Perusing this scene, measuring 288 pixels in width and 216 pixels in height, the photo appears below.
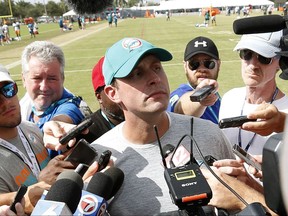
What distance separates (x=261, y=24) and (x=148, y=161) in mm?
1201

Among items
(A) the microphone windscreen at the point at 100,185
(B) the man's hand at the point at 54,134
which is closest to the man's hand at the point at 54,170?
(B) the man's hand at the point at 54,134

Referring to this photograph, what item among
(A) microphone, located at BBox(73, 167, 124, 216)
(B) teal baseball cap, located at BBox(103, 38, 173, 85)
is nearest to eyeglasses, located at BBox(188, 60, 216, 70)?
(B) teal baseball cap, located at BBox(103, 38, 173, 85)

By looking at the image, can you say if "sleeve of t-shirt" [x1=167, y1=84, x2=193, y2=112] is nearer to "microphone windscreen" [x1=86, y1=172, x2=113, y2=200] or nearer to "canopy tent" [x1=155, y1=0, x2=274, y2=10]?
"microphone windscreen" [x1=86, y1=172, x2=113, y2=200]

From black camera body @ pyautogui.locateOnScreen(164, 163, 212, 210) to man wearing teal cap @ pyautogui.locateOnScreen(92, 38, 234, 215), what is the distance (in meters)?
0.88

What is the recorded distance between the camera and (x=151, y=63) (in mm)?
2512

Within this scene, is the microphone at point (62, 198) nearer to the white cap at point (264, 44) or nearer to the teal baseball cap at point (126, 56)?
the teal baseball cap at point (126, 56)

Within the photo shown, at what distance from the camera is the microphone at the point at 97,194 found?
161 centimetres

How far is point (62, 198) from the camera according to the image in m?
1.36

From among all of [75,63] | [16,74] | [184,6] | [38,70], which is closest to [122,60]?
[38,70]

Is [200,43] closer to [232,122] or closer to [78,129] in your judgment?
[232,122]

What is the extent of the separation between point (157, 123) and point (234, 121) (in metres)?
0.66

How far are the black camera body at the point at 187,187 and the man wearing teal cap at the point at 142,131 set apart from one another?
34.5 inches

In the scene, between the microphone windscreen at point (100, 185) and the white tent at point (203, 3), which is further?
the white tent at point (203, 3)

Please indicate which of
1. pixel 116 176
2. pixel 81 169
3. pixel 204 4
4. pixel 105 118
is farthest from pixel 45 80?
pixel 204 4
